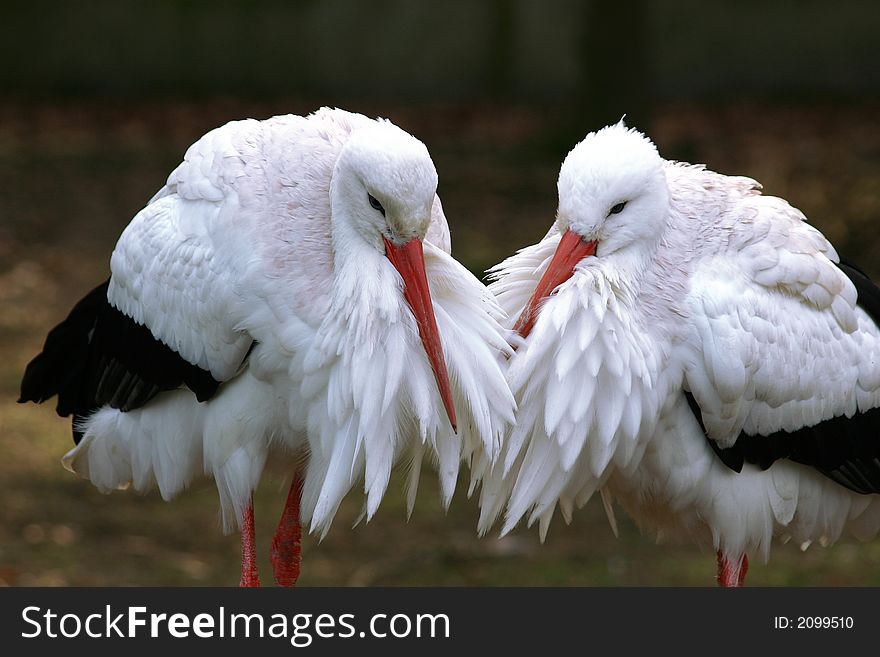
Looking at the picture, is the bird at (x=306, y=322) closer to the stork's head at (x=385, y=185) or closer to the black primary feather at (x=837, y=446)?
the stork's head at (x=385, y=185)

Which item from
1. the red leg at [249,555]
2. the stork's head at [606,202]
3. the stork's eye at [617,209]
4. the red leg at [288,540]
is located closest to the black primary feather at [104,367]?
the red leg at [249,555]

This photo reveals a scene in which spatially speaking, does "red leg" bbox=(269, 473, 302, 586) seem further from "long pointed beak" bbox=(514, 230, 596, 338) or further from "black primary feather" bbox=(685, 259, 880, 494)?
"black primary feather" bbox=(685, 259, 880, 494)

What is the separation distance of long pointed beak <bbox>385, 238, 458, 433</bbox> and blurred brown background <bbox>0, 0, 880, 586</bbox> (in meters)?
2.68

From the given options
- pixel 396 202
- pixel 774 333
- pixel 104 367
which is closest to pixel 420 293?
pixel 396 202

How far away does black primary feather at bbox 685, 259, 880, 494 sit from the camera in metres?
3.79

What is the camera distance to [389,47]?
1371 centimetres

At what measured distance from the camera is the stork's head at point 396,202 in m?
3.35

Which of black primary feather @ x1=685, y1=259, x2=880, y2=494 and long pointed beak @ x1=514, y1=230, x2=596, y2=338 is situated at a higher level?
long pointed beak @ x1=514, y1=230, x2=596, y2=338

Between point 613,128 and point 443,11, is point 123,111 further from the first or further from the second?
point 613,128

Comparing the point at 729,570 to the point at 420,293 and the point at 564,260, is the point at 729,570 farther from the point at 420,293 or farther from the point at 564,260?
the point at 420,293

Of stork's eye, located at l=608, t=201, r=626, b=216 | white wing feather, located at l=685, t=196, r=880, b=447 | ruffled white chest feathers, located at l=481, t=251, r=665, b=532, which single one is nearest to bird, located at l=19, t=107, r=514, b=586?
ruffled white chest feathers, located at l=481, t=251, r=665, b=532

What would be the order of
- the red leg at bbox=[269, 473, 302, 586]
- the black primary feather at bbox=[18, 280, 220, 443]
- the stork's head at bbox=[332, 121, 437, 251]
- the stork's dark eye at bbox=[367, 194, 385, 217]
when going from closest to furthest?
the stork's head at bbox=[332, 121, 437, 251]
the stork's dark eye at bbox=[367, 194, 385, 217]
the black primary feather at bbox=[18, 280, 220, 443]
the red leg at bbox=[269, 473, 302, 586]

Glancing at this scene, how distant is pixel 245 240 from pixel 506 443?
2.95ft

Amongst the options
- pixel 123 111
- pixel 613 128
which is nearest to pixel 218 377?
pixel 613 128
